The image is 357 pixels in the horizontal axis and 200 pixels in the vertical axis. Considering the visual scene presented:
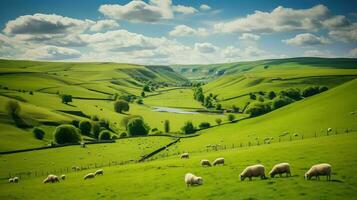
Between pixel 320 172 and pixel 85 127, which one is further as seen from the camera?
pixel 85 127

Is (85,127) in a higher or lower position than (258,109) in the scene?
lower

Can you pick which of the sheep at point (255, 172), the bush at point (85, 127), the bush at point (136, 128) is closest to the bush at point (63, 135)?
the bush at point (85, 127)

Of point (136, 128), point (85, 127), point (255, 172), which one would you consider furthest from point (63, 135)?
point (255, 172)

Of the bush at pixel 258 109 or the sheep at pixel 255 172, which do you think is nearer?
the sheep at pixel 255 172

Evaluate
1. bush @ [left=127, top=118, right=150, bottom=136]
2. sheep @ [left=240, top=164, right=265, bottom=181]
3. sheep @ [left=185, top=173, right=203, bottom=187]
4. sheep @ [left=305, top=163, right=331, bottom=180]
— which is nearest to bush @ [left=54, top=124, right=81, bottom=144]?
bush @ [left=127, top=118, right=150, bottom=136]

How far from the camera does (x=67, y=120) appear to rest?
415ft

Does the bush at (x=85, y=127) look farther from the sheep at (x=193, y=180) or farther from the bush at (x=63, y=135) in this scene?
the sheep at (x=193, y=180)

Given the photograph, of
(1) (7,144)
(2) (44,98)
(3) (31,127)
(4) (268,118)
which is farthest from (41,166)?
(2) (44,98)

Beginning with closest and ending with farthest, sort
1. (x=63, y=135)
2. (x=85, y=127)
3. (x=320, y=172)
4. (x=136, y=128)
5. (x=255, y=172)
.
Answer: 1. (x=320, y=172)
2. (x=255, y=172)
3. (x=63, y=135)
4. (x=85, y=127)
5. (x=136, y=128)

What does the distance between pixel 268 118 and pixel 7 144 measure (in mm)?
76899

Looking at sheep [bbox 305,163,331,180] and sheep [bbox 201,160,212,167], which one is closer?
sheep [bbox 305,163,331,180]

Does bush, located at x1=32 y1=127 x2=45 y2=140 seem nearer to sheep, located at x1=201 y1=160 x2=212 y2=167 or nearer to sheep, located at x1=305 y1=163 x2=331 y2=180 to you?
sheep, located at x1=201 y1=160 x2=212 y2=167

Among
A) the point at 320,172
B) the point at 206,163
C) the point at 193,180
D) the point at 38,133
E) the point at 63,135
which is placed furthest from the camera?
the point at 38,133

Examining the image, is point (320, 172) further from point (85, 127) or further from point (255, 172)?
point (85, 127)
